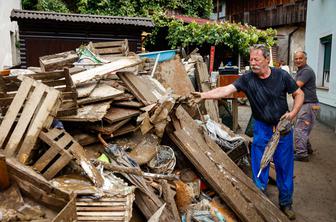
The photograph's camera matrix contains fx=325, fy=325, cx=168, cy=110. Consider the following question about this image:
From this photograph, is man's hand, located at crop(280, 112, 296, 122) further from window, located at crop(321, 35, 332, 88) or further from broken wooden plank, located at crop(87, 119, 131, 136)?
window, located at crop(321, 35, 332, 88)

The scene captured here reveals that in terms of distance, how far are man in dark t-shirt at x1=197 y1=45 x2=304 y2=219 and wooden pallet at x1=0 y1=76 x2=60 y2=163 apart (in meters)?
→ 1.91

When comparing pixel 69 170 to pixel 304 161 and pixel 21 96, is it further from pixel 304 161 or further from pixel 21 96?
pixel 304 161

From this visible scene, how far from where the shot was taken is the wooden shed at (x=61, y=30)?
37.2ft

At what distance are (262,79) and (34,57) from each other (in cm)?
974

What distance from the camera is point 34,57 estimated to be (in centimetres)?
1169

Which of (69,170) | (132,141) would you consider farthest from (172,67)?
(69,170)

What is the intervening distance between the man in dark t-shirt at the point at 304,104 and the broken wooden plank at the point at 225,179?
2668mm

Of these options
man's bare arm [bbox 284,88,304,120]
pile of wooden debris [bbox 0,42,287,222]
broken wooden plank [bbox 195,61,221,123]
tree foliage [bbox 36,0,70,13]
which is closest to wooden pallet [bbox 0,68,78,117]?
pile of wooden debris [bbox 0,42,287,222]

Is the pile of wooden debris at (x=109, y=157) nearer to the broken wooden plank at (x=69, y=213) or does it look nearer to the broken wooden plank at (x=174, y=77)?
the broken wooden plank at (x=69, y=213)

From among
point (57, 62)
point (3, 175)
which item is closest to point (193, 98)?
point (3, 175)

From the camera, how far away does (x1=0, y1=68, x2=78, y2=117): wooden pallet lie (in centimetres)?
394

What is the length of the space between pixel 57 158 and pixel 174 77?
348 centimetres

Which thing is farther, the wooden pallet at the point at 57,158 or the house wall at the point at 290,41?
the house wall at the point at 290,41

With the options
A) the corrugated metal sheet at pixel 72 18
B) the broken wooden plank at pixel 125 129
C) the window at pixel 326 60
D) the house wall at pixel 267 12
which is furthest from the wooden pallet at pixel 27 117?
the house wall at pixel 267 12
